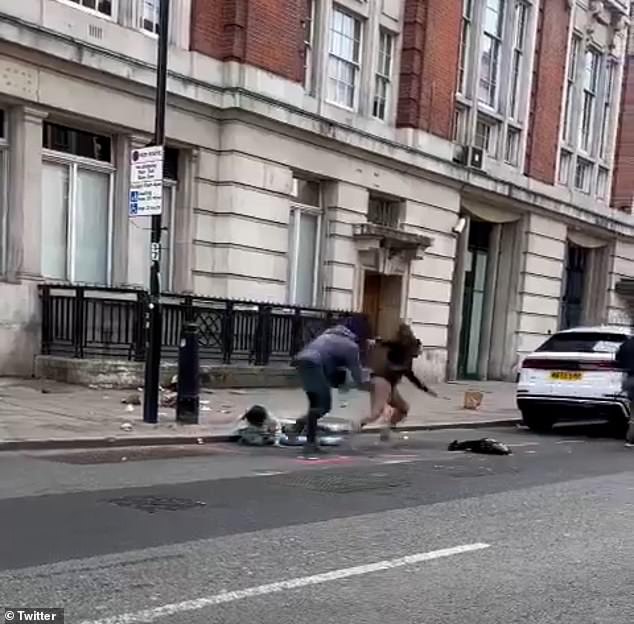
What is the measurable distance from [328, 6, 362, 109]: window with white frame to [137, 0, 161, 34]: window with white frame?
473 centimetres

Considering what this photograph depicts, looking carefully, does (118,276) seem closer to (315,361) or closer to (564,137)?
(315,361)

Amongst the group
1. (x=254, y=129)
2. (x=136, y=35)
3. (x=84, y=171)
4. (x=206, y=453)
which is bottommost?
(x=206, y=453)

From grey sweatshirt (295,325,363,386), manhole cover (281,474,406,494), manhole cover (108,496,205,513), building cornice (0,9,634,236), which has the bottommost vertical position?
manhole cover (281,474,406,494)

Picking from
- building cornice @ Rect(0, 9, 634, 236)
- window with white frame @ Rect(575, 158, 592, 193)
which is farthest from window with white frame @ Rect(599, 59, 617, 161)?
building cornice @ Rect(0, 9, 634, 236)

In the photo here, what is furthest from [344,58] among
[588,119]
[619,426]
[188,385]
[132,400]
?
[588,119]

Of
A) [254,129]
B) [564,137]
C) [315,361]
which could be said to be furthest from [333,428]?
[564,137]

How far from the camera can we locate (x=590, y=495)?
8281 millimetres

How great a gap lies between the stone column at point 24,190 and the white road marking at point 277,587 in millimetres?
10578

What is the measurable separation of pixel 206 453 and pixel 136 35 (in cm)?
911

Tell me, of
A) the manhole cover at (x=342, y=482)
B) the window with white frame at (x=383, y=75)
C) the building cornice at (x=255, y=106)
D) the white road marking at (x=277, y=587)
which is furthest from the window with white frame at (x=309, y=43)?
the white road marking at (x=277, y=587)

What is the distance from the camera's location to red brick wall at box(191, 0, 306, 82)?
16672 millimetres

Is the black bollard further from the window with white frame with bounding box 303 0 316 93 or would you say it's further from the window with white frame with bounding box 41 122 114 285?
the window with white frame with bounding box 303 0 316 93

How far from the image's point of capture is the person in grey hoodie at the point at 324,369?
10.2 meters

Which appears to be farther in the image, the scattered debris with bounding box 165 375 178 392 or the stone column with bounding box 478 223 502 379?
the stone column with bounding box 478 223 502 379
